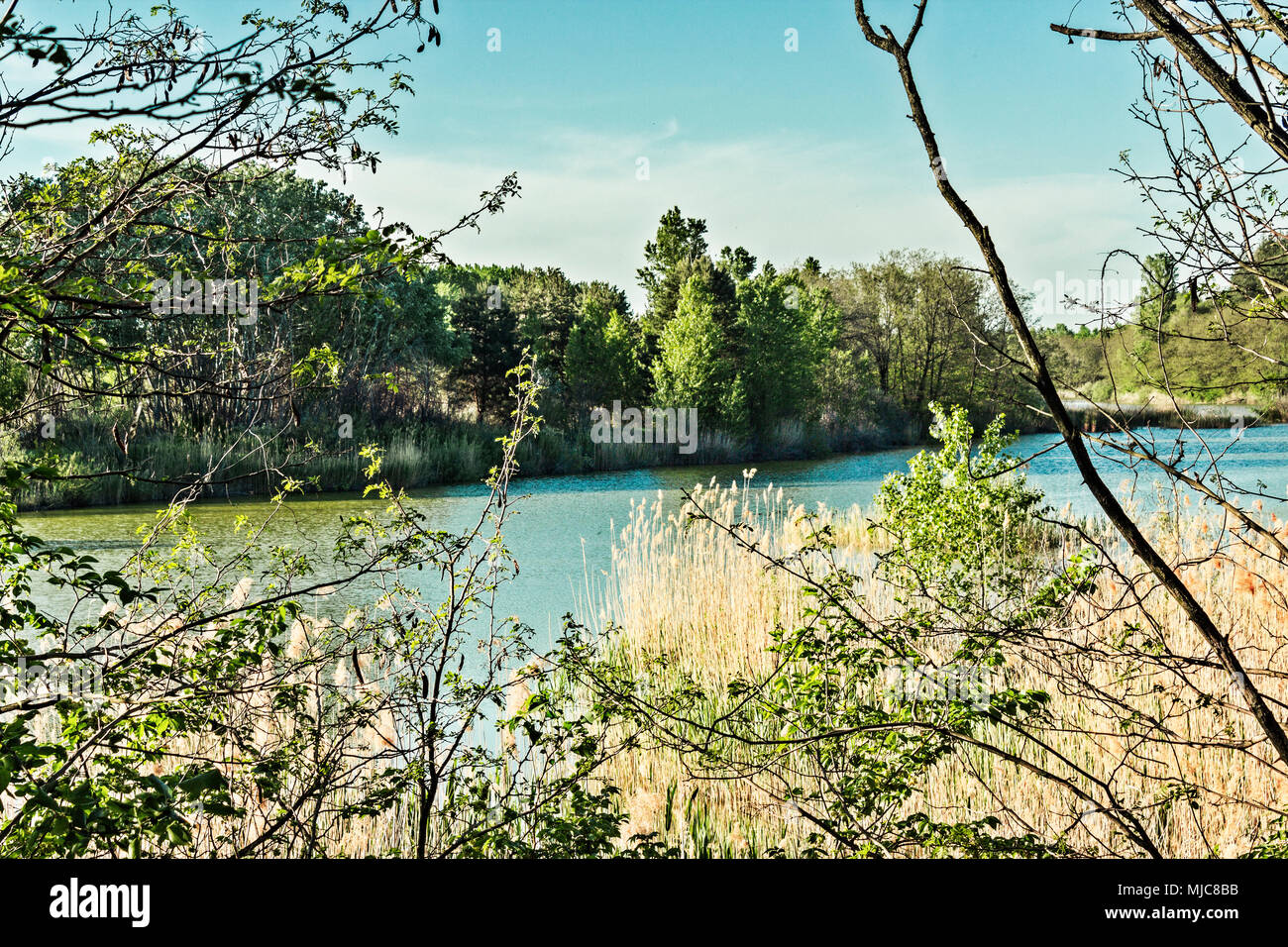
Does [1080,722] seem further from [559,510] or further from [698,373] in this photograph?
[698,373]

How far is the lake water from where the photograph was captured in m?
8.11

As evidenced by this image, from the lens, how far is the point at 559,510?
12.5 m

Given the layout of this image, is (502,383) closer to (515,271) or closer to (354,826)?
(515,271)

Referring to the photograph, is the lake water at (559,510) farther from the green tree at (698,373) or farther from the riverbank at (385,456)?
the green tree at (698,373)

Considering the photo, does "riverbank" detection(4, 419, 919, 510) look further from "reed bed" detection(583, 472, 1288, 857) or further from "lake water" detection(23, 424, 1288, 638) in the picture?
"reed bed" detection(583, 472, 1288, 857)

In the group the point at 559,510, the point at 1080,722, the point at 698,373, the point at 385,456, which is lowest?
the point at 1080,722

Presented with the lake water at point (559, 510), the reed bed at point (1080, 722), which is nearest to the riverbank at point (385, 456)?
the lake water at point (559, 510)

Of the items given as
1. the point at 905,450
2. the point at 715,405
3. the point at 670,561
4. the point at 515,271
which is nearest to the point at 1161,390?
the point at 670,561

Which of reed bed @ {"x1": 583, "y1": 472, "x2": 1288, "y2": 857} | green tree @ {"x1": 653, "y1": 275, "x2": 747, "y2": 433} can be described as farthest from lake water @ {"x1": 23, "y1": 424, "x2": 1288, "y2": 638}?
green tree @ {"x1": 653, "y1": 275, "x2": 747, "y2": 433}

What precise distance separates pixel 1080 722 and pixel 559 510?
352 inches

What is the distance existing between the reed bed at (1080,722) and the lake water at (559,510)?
3.06 feet

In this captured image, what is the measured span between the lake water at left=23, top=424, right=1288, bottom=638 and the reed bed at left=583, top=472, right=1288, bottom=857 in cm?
93

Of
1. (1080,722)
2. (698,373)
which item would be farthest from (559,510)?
(698,373)
